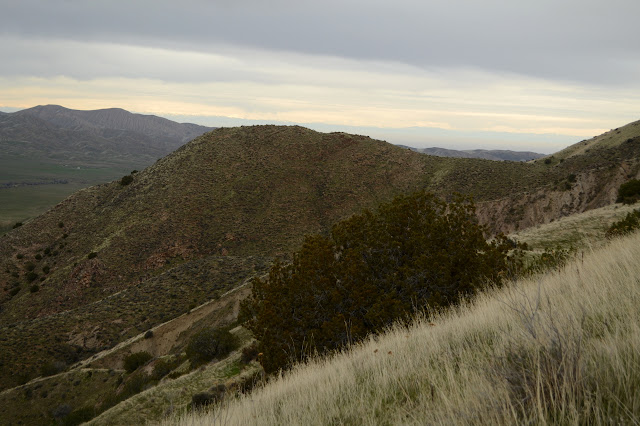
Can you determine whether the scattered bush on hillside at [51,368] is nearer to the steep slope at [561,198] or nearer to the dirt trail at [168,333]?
the dirt trail at [168,333]

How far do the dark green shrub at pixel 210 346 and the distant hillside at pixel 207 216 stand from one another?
43.5 ft

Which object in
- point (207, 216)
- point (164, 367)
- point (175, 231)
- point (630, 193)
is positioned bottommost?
point (164, 367)

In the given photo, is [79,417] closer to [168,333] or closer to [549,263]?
[168,333]

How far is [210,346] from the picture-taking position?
18.3 meters

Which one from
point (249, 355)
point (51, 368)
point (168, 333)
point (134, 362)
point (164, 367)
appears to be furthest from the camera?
point (168, 333)

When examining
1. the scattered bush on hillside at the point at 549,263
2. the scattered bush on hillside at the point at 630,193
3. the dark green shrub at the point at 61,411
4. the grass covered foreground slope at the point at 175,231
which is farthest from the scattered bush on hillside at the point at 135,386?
the scattered bush on hillside at the point at 630,193

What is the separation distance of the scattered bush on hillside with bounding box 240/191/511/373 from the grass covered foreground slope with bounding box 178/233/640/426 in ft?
15.2

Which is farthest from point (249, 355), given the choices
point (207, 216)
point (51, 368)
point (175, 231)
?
point (207, 216)

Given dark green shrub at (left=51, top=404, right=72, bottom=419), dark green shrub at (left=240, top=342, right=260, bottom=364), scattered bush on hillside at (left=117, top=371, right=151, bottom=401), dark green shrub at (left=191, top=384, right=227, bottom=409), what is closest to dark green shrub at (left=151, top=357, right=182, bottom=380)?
scattered bush on hillside at (left=117, top=371, right=151, bottom=401)

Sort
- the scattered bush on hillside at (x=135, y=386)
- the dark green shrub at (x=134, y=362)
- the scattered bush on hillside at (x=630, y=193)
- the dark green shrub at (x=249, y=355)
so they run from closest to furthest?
1. the dark green shrub at (x=249, y=355)
2. the scattered bush on hillside at (x=135, y=386)
3. the dark green shrub at (x=134, y=362)
4. the scattered bush on hillside at (x=630, y=193)

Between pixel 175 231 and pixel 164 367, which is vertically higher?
pixel 175 231

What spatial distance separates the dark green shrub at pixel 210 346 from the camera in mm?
18141

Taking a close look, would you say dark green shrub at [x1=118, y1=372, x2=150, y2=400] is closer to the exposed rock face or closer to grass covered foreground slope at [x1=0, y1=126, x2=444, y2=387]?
grass covered foreground slope at [x1=0, y1=126, x2=444, y2=387]

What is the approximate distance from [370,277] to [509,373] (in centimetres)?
914
